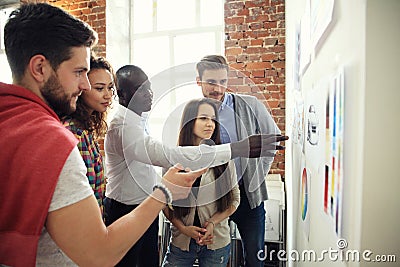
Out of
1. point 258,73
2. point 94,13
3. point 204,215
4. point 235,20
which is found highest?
point 94,13

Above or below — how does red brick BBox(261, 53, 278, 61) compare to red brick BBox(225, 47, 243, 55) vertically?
below

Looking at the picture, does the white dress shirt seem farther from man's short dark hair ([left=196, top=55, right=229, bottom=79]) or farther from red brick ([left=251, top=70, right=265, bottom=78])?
red brick ([left=251, top=70, right=265, bottom=78])

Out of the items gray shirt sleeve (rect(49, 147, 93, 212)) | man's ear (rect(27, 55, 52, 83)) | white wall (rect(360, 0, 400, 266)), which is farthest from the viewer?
man's ear (rect(27, 55, 52, 83))

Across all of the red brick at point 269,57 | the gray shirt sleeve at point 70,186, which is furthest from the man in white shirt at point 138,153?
the red brick at point 269,57

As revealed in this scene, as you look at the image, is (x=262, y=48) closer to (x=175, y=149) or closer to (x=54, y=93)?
(x=175, y=149)

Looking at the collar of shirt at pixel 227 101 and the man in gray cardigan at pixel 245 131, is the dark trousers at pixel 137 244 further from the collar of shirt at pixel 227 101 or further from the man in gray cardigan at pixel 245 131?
the collar of shirt at pixel 227 101

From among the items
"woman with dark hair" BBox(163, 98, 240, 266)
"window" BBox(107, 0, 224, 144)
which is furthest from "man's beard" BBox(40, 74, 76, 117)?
"window" BBox(107, 0, 224, 144)

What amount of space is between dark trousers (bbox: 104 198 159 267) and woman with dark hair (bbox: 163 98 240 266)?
15 cm

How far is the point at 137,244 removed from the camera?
63.9 inches

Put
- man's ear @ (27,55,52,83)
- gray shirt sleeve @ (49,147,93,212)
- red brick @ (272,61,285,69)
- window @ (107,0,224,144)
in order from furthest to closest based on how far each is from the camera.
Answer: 1. window @ (107,0,224,144)
2. red brick @ (272,61,285,69)
3. man's ear @ (27,55,52,83)
4. gray shirt sleeve @ (49,147,93,212)

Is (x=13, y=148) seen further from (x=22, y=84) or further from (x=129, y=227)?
(x=129, y=227)

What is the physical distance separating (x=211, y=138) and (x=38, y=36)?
2.76 feet

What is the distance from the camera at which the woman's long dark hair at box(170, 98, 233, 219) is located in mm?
1468

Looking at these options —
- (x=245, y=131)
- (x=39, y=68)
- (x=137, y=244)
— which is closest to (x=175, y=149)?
(x=245, y=131)
